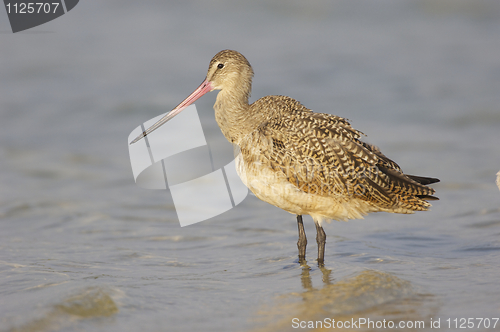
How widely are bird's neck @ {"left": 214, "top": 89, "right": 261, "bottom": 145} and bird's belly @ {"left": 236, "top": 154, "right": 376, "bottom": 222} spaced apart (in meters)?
0.31

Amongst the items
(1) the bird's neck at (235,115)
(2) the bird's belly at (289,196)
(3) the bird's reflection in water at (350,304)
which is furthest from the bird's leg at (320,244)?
(1) the bird's neck at (235,115)

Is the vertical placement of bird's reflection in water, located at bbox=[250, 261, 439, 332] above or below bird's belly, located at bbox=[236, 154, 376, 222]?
below

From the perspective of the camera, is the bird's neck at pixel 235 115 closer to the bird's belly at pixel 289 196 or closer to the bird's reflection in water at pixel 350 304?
the bird's belly at pixel 289 196

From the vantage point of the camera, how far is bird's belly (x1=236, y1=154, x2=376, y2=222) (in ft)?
15.8

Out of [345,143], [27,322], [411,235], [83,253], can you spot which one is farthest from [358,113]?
[27,322]

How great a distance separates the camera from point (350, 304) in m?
4.08

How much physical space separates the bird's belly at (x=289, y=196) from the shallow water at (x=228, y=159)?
50 centimetres

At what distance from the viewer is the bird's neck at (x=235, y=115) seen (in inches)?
204

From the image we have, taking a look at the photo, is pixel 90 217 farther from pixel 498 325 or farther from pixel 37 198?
pixel 498 325

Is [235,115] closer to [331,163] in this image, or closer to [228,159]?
[331,163]

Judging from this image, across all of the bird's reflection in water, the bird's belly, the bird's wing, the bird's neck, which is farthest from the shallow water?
the bird's neck

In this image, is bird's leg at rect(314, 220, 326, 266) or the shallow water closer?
the shallow water

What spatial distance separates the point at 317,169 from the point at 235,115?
1.01 m

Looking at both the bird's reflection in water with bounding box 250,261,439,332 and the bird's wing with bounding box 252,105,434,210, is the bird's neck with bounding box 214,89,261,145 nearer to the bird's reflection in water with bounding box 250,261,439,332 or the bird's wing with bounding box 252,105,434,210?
the bird's wing with bounding box 252,105,434,210
